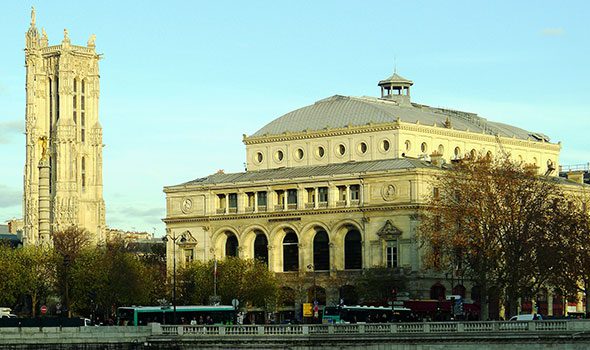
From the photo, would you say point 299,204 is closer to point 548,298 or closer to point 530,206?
point 548,298

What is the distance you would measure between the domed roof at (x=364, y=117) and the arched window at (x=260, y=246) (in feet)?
45.4

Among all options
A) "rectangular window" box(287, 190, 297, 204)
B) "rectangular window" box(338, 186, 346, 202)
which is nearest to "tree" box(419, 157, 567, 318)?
"rectangular window" box(338, 186, 346, 202)

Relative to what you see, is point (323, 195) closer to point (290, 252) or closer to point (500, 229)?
point (290, 252)

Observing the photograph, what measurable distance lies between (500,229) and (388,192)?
27303 millimetres

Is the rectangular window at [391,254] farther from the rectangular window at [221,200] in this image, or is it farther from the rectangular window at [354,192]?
the rectangular window at [221,200]

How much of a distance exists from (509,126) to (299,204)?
119ft

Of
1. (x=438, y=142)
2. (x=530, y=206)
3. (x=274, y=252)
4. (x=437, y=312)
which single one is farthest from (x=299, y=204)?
(x=530, y=206)

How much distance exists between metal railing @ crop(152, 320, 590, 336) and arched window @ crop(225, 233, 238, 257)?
226 ft

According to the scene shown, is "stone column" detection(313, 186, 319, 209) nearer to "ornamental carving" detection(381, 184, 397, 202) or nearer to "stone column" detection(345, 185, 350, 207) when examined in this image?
"stone column" detection(345, 185, 350, 207)

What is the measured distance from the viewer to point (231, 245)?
16238 cm

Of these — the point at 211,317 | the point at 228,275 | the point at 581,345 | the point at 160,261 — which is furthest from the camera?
the point at 160,261

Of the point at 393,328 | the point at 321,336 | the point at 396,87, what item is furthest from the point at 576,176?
the point at 393,328

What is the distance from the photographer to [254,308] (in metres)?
147

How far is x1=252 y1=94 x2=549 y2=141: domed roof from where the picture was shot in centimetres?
16362
